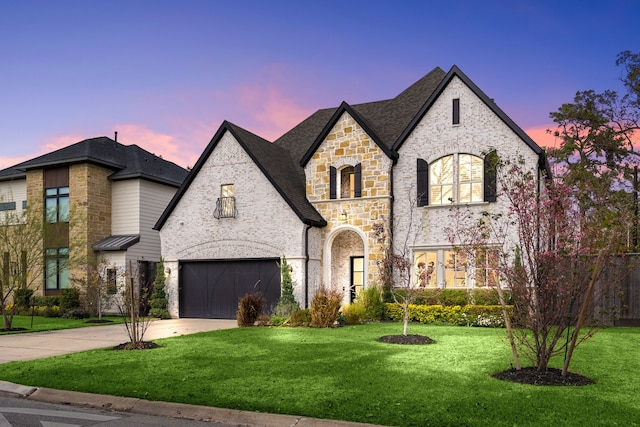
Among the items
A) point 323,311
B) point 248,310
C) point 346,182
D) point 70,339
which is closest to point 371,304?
point 323,311

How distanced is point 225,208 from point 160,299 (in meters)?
4.94

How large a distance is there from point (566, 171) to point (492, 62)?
27.9 feet

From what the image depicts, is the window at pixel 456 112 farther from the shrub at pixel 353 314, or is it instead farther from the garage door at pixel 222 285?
the garage door at pixel 222 285

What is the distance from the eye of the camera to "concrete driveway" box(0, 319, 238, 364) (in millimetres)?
12759

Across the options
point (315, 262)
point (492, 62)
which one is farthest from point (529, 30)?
point (315, 262)

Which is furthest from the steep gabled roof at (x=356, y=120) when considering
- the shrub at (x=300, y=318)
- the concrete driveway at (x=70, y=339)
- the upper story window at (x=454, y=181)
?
the concrete driveway at (x=70, y=339)

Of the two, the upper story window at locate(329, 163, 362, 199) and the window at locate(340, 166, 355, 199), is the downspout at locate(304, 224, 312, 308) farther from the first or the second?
the window at locate(340, 166, 355, 199)

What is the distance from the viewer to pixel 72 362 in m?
11.0

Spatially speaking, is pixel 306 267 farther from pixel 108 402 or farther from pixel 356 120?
pixel 108 402

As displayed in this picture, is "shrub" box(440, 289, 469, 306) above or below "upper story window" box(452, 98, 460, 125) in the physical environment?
below

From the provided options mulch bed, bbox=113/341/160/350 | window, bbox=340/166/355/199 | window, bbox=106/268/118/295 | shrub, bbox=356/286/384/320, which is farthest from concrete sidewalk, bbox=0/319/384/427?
window, bbox=340/166/355/199

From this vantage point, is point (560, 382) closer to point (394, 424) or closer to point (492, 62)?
point (394, 424)

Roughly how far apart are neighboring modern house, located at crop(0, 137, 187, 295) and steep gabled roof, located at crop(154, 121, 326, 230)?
3.78m

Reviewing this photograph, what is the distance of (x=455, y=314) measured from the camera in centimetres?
1900
